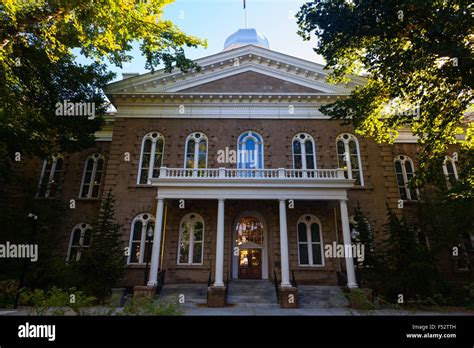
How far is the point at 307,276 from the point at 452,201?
8.24 meters

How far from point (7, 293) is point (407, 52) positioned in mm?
18891

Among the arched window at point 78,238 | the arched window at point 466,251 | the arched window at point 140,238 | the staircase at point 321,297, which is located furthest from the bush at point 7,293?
the arched window at point 466,251

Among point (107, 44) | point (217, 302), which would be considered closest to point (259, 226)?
point (217, 302)

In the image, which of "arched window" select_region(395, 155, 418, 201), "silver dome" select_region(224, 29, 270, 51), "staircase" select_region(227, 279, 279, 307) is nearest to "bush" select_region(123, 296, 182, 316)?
"staircase" select_region(227, 279, 279, 307)

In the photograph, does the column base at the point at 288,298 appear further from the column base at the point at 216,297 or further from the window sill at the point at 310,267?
the window sill at the point at 310,267

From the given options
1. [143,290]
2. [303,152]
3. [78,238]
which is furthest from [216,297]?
[78,238]

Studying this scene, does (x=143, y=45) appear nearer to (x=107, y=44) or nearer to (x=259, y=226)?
(x=107, y=44)

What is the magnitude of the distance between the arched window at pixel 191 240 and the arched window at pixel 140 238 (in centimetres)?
183

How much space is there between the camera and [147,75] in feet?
61.2

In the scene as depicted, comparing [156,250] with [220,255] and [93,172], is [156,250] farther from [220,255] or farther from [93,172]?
[93,172]

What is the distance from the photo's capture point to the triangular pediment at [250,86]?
746 inches

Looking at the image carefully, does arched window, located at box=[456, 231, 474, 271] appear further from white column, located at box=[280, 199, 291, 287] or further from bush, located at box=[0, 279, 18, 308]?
bush, located at box=[0, 279, 18, 308]
